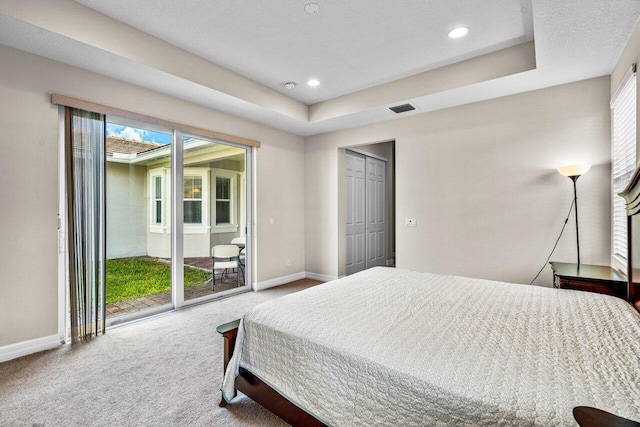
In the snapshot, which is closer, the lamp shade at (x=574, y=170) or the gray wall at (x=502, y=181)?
the lamp shade at (x=574, y=170)

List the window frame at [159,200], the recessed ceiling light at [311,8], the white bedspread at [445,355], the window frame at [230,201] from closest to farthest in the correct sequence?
the white bedspread at [445,355], the recessed ceiling light at [311,8], the window frame at [159,200], the window frame at [230,201]

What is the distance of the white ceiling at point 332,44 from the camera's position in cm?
234

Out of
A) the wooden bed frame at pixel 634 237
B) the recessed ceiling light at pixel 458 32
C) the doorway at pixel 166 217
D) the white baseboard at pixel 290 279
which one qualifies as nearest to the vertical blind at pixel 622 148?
the wooden bed frame at pixel 634 237

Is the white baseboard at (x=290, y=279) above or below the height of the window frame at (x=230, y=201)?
below

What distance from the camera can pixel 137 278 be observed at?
3594 millimetres

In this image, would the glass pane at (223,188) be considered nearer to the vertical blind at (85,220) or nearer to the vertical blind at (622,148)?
the vertical blind at (85,220)

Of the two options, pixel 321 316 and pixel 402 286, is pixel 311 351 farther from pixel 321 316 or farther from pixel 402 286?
pixel 402 286

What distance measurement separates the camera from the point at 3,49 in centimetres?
250

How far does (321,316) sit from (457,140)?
326 cm

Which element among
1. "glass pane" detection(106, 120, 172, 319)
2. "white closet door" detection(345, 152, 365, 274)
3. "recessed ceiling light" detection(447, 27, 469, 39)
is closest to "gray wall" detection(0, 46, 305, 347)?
"glass pane" detection(106, 120, 172, 319)

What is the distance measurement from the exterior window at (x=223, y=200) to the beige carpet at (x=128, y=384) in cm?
168

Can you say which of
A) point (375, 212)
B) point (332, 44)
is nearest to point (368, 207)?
point (375, 212)

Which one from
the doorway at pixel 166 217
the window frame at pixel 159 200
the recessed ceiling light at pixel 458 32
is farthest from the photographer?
the window frame at pixel 159 200

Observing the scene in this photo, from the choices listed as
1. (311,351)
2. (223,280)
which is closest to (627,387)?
(311,351)
